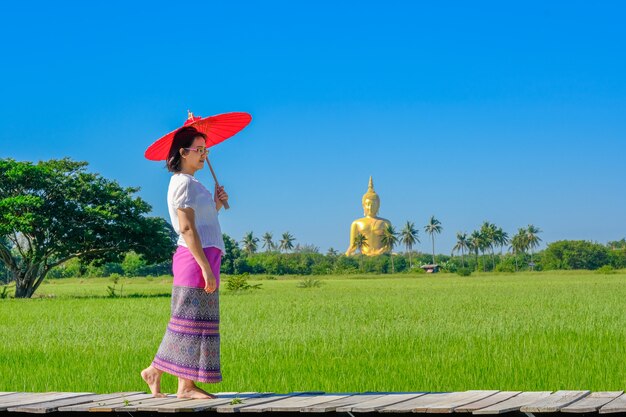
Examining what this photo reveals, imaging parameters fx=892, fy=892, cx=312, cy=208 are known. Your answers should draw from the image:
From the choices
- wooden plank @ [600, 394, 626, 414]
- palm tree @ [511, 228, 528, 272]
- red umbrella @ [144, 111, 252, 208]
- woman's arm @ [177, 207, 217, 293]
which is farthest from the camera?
palm tree @ [511, 228, 528, 272]

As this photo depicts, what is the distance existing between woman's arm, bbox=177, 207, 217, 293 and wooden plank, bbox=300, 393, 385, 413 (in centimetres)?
107

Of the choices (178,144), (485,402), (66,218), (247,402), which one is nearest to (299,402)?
(247,402)

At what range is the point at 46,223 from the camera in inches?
1133

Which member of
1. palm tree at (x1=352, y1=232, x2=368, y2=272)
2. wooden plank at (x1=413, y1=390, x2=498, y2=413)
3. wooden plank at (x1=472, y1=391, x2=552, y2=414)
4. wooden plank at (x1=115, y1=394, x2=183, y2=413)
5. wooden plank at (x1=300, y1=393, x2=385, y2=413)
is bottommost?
wooden plank at (x1=472, y1=391, x2=552, y2=414)

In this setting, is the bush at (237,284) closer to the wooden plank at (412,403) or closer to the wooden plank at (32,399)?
the wooden plank at (32,399)

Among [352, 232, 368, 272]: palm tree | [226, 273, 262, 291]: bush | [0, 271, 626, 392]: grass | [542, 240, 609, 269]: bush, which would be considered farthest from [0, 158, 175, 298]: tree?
[352, 232, 368, 272]: palm tree

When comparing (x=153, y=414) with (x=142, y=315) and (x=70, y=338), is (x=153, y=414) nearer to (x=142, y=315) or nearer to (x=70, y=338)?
(x=70, y=338)

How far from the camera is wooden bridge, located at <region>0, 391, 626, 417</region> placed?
504 cm

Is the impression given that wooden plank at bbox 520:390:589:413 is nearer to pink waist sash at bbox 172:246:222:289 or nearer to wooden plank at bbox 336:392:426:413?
wooden plank at bbox 336:392:426:413

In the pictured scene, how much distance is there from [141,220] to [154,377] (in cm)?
2556

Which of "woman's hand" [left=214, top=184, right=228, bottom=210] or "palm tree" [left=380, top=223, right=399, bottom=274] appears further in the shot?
"palm tree" [left=380, top=223, right=399, bottom=274]

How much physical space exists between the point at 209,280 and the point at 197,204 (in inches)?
19.4

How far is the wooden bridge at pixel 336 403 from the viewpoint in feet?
16.5

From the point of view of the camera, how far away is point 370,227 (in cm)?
9962
